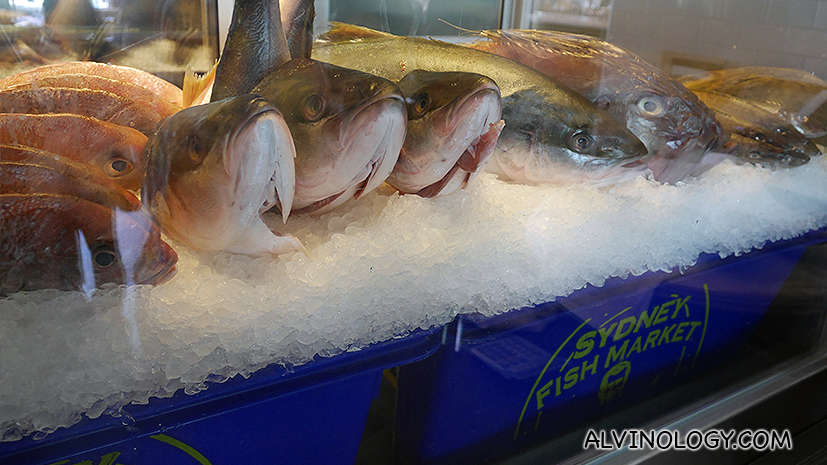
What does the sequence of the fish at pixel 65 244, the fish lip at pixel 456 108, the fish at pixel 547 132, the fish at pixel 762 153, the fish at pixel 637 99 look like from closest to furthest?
the fish at pixel 65 244 → the fish lip at pixel 456 108 → the fish at pixel 547 132 → the fish at pixel 637 99 → the fish at pixel 762 153

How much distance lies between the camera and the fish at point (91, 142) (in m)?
0.67

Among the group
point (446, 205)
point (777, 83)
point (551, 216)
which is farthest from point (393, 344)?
point (777, 83)

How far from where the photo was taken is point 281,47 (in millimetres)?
846

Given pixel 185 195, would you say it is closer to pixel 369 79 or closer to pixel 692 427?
pixel 369 79

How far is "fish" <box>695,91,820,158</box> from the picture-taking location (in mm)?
1444

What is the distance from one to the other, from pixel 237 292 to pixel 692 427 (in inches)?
41.9

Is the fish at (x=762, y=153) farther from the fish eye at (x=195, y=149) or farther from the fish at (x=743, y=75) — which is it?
the fish eye at (x=195, y=149)

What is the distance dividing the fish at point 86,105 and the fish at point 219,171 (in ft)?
0.52

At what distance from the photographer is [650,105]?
122 cm

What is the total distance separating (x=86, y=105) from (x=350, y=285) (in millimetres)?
488

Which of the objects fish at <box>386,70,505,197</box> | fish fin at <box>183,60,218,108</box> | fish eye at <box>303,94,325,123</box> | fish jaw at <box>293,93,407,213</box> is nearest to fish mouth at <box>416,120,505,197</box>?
fish at <box>386,70,505,197</box>

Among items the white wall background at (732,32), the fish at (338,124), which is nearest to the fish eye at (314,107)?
the fish at (338,124)

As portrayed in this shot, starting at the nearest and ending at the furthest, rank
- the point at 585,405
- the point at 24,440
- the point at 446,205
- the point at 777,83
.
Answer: the point at 24,440 → the point at 446,205 → the point at 585,405 → the point at 777,83

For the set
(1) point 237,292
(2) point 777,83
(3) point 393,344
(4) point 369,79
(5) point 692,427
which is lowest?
(5) point 692,427
